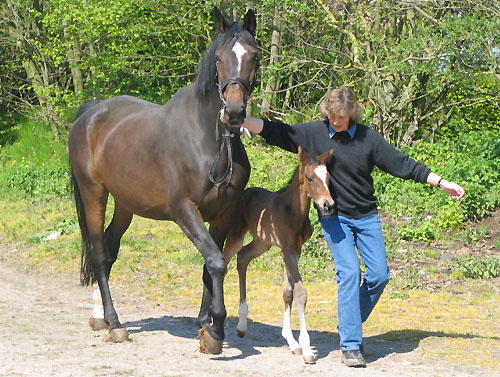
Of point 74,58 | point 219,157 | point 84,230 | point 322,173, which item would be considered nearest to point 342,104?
point 322,173

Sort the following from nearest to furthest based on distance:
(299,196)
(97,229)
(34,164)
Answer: (299,196)
(97,229)
(34,164)

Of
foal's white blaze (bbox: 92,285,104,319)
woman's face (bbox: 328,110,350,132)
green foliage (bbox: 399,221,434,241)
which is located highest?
woman's face (bbox: 328,110,350,132)

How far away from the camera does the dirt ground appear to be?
5.81 m

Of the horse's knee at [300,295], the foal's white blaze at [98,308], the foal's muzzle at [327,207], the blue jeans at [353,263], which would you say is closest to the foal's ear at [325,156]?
the foal's muzzle at [327,207]

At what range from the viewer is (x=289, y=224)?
261 inches

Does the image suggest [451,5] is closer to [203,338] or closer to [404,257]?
[404,257]

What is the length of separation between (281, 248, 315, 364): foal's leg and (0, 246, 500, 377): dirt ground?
0.10 m

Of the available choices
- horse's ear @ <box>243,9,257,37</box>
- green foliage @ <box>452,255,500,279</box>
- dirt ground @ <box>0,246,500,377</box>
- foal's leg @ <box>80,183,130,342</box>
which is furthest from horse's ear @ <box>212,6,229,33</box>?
green foliage @ <box>452,255,500,279</box>

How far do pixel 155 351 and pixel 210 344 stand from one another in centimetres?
55

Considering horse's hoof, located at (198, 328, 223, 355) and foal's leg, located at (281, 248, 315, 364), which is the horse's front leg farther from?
foal's leg, located at (281, 248, 315, 364)

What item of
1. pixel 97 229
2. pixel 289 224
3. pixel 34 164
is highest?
pixel 289 224

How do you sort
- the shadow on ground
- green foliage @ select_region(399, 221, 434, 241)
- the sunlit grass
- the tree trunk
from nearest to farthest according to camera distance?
the shadow on ground
the sunlit grass
green foliage @ select_region(399, 221, 434, 241)
the tree trunk

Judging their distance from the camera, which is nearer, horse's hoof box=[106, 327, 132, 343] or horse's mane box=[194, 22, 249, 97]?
horse's mane box=[194, 22, 249, 97]

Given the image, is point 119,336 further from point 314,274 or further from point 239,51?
point 314,274
